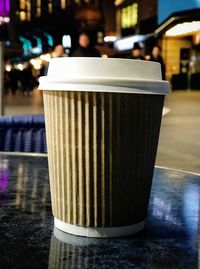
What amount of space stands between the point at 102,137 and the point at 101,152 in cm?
6

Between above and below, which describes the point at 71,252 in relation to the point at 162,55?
above

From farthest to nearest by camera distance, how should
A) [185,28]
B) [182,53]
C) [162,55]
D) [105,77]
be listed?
[182,53], [162,55], [185,28], [105,77]

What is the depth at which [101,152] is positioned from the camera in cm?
198

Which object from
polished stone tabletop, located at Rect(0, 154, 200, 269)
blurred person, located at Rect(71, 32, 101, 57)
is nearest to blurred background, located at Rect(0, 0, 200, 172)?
blurred person, located at Rect(71, 32, 101, 57)

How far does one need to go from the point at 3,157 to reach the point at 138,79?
2.09 m

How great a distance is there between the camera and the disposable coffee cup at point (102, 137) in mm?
1934

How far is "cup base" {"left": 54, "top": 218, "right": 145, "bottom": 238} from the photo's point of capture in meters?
2.03

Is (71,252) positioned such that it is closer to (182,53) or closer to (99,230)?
(99,230)

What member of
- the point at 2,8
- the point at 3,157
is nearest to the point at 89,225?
the point at 3,157

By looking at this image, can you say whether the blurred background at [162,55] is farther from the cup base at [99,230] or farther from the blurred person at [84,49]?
the cup base at [99,230]

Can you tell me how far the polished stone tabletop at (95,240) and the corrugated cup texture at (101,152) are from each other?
11 cm

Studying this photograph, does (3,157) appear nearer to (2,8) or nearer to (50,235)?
(50,235)

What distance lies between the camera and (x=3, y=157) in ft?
12.6

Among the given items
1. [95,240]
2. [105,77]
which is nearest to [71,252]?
[95,240]
